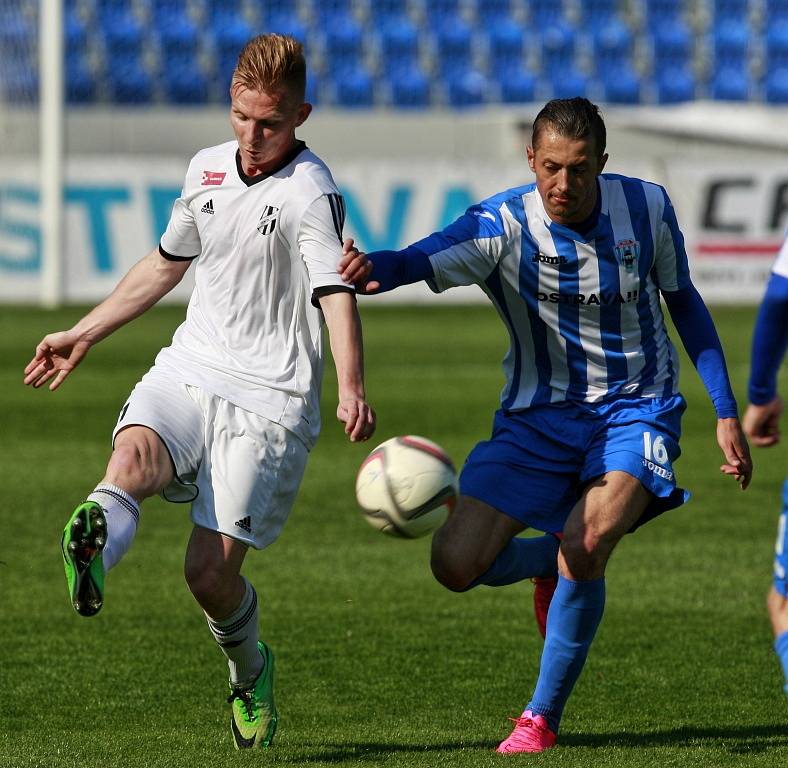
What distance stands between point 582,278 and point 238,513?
1.27 m

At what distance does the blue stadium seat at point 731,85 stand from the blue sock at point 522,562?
995 inches

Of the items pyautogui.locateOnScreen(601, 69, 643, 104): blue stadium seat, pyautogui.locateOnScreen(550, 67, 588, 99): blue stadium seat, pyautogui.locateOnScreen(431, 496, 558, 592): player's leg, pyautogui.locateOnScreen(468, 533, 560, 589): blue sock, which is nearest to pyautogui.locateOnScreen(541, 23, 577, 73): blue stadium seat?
pyautogui.locateOnScreen(550, 67, 588, 99): blue stadium seat

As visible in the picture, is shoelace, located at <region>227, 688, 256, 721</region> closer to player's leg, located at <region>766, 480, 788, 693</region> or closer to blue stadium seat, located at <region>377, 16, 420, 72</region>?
player's leg, located at <region>766, 480, 788, 693</region>

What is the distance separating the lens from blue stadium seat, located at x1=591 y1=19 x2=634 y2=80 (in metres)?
28.8

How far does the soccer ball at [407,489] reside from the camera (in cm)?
442

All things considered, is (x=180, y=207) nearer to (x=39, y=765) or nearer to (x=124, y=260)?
(x=39, y=765)

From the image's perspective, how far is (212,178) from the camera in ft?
15.3

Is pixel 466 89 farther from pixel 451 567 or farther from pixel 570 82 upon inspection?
pixel 451 567

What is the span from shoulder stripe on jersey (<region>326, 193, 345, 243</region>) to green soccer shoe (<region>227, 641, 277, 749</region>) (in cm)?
140

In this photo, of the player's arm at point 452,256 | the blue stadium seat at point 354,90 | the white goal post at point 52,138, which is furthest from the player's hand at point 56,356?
the blue stadium seat at point 354,90

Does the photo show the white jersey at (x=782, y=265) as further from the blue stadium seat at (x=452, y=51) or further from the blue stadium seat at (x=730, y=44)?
the blue stadium seat at (x=730, y=44)

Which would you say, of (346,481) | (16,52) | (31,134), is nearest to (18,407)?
(346,481)

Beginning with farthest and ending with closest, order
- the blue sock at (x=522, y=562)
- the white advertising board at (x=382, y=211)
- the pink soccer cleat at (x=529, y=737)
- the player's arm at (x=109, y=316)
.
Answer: the white advertising board at (x=382, y=211)
the blue sock at (x=522, y=562)
the player's arm at (x=109, y=316)
the pink soccer cleat at (x=529, y=737)

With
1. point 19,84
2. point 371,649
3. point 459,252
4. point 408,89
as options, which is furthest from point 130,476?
point 408,89
